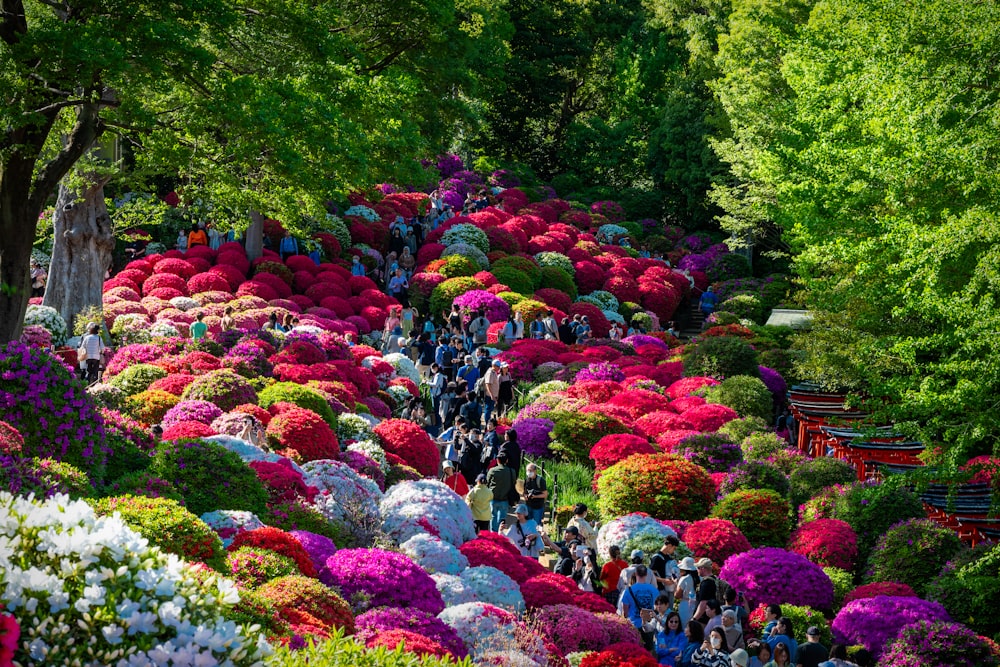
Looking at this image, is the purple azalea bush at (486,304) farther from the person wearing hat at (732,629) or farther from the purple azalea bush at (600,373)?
the person wearing hat at (732,629)

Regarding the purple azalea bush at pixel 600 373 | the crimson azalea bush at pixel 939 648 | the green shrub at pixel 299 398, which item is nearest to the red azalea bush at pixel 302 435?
the green shrub at pixel 299 398

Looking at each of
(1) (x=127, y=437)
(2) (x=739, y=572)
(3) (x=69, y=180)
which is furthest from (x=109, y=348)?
(2) (x=739, y=572)

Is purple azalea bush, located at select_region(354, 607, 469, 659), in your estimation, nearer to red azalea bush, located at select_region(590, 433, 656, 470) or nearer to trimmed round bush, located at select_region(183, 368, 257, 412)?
trimmed round bush, located at select_region(183, 368, 257, 412)

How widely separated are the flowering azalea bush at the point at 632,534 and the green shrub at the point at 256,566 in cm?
586

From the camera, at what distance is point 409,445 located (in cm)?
1669

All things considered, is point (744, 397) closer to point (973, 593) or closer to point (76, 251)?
point (973, 593)

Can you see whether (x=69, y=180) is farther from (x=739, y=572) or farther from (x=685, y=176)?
(x=685, y=176)

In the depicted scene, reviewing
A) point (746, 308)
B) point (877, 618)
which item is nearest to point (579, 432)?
point (877, 618)

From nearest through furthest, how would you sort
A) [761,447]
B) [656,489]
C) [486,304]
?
[656,489] → [761,447] → [486,304]

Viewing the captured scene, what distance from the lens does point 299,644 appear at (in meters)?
8.01

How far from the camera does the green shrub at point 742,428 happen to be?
20562mm

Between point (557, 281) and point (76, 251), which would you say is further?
point (557, 281)

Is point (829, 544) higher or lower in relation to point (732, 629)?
lower

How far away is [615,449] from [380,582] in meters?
9.17
